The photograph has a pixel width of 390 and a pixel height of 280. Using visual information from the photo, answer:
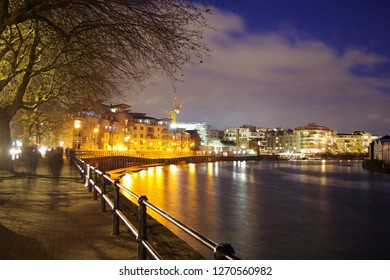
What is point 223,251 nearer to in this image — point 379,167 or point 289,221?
point 289,221

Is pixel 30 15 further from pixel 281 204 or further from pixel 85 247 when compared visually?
pixel 281 204

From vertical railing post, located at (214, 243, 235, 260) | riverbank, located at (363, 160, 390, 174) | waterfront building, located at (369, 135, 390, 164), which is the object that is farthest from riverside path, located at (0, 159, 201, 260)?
waterfront building, located at (369, 135, 390, 164)

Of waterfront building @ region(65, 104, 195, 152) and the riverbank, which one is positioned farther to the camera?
waterfront building @ region(65, 104, 195, 152)

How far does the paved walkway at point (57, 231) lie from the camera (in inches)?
292

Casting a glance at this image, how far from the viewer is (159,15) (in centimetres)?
Answer: 1078

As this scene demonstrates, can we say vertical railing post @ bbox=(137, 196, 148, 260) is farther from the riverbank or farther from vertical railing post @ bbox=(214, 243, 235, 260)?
the riverbank

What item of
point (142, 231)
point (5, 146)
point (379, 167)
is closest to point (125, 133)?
point (379, 167)

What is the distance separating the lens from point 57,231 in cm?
920

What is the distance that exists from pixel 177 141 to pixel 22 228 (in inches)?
5507

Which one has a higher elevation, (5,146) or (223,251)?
(5,146)

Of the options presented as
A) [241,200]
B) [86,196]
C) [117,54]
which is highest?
[117,54]

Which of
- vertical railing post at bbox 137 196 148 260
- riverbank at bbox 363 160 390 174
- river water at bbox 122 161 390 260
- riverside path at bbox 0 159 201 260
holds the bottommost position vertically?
river water at bbox 122 161 390 260

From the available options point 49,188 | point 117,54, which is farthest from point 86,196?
point 117,54

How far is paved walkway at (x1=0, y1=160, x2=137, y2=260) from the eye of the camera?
7410 millimetres
